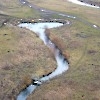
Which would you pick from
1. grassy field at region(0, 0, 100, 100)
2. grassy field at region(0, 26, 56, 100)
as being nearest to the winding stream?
grassy field at region(0, 0, 100, 100)

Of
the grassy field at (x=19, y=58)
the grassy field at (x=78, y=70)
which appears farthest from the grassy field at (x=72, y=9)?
the grassy field at (x=19, y=58)

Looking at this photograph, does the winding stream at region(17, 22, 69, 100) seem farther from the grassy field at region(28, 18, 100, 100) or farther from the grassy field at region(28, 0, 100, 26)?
the grassy field at region(28, 0, 100, 26)

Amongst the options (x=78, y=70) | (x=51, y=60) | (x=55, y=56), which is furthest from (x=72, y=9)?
(x=78, y=70)

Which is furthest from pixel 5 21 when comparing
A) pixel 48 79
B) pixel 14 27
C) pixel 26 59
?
pixel 48 79

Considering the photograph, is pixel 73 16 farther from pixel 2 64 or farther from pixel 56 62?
pixel 2 64

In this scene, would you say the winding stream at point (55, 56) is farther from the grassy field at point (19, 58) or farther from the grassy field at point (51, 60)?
the grassy field at point (19, 58)
